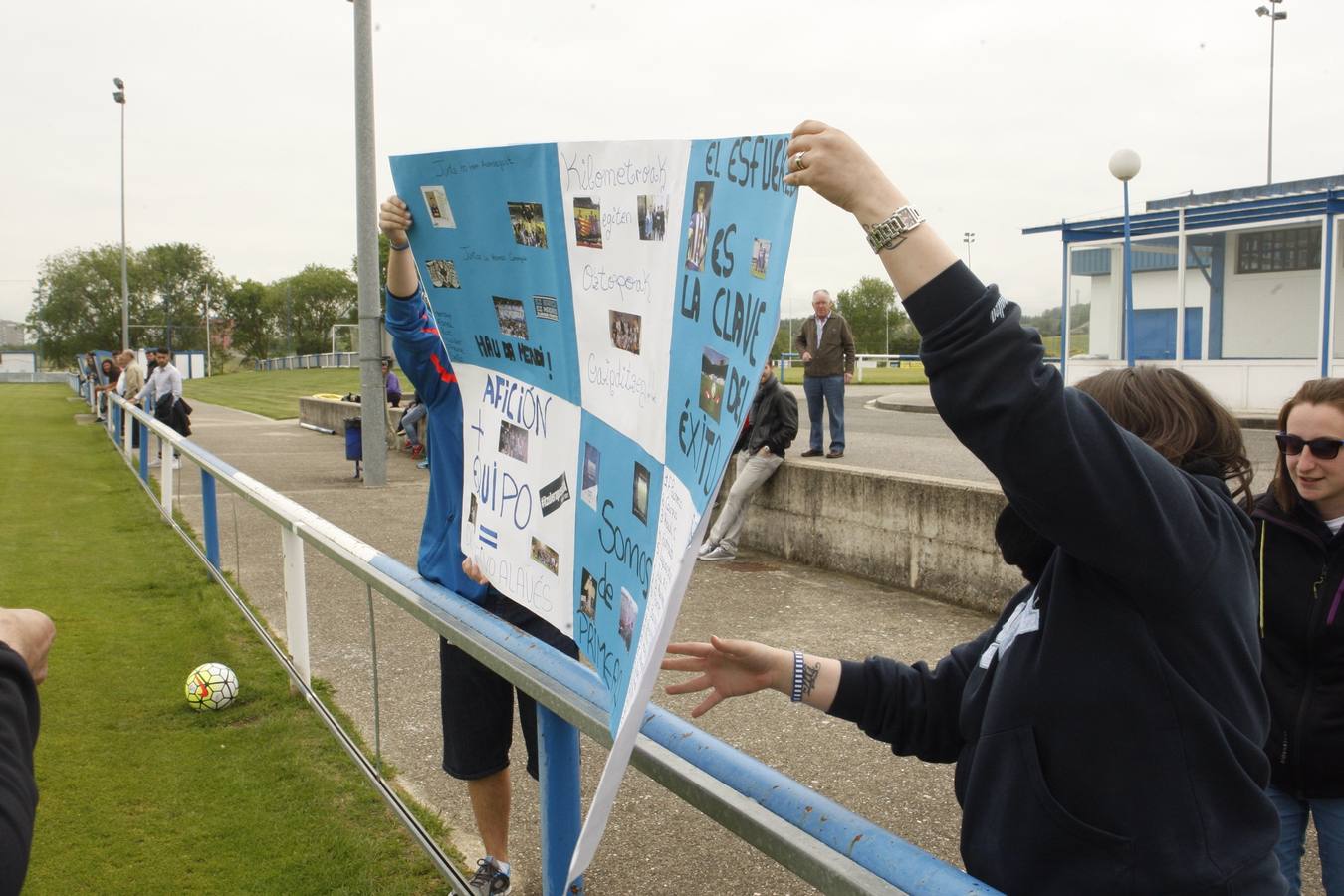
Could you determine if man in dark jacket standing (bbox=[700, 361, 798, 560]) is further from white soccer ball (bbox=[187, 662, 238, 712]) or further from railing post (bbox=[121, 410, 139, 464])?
railing post (bbox=[121, 410, 139, 464])

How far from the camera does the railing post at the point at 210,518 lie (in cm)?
799

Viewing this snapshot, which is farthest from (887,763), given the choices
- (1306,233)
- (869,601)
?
(1306,233)

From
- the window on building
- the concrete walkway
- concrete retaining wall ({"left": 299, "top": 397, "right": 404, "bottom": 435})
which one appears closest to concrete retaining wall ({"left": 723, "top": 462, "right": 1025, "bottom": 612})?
the concrete walkway

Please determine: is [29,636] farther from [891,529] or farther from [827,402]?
[827,402]

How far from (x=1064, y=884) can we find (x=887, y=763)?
3344mm

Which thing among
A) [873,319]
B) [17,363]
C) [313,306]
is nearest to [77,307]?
[17,363]

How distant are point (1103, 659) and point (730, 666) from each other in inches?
30.1

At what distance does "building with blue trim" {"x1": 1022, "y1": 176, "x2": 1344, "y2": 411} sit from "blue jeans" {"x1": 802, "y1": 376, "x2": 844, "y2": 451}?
773 cm

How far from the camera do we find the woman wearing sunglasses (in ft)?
8.51

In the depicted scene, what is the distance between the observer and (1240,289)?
64.6ft

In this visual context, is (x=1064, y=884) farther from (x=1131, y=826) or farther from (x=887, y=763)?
(x=887, y=763)

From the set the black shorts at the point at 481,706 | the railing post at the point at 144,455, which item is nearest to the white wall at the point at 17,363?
the railing post at the point at 144,455

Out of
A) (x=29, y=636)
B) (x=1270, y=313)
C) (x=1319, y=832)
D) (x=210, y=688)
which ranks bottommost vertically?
(x=210, y=688)

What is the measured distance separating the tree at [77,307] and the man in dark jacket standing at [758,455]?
11745 cm
